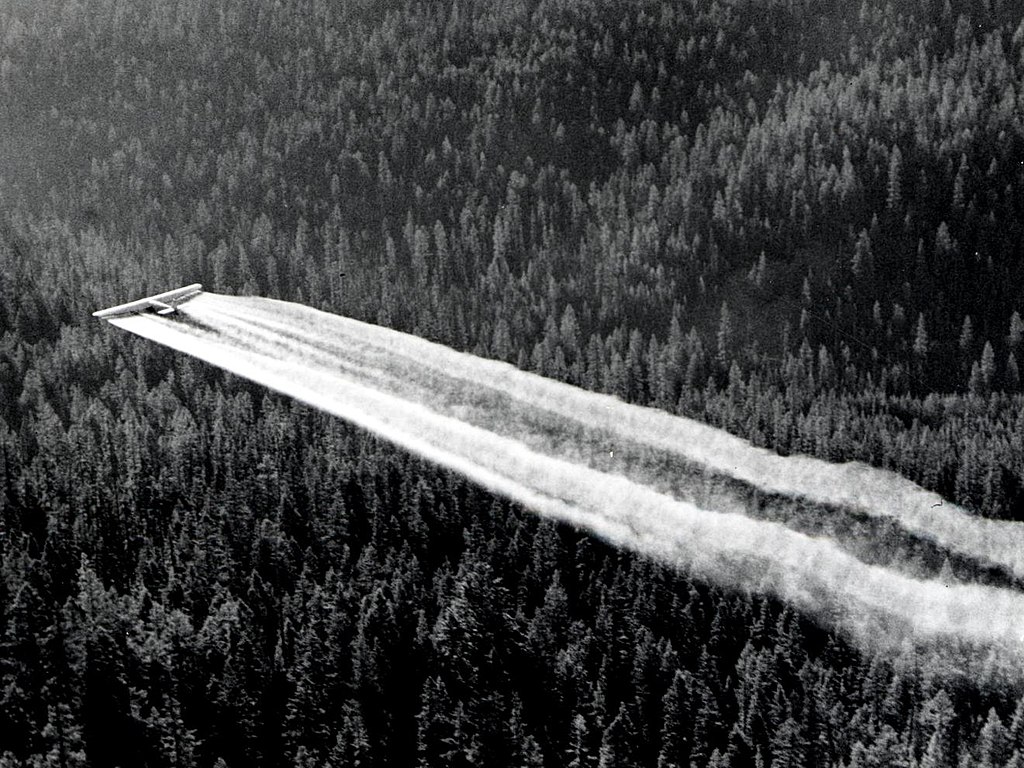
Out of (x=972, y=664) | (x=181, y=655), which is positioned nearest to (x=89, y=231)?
(x=181, y=655)

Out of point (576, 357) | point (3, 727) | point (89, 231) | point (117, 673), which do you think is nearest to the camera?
point (3, 727)

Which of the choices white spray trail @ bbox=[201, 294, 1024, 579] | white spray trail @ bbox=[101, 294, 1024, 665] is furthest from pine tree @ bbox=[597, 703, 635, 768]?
white spray trail @ bbox=[201, 294, 1024, 579]

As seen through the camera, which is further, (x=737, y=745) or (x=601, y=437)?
(x=737, y=745)

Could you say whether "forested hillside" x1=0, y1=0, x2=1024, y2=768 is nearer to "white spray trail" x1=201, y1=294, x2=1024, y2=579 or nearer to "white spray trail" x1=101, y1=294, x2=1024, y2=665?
"white spray trail" x1=101, y1=294, x2=1024, y2=665

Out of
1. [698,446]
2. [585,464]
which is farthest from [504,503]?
[585,464]

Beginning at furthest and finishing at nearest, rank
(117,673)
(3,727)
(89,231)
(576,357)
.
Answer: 1. (89,231)
2. (576,357)
3. (117,673)
4. (3,727)

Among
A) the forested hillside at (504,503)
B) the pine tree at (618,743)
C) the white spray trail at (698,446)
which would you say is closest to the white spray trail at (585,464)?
the white spray trail at (698,446)

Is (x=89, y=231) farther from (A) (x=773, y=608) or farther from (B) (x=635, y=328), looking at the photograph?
(A) (x=773, y=608)

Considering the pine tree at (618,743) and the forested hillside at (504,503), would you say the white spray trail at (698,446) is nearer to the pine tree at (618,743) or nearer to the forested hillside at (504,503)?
the forested hillside at (504,503)
